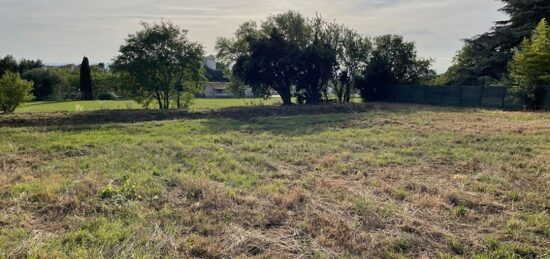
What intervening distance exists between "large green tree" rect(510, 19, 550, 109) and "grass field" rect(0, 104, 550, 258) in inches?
393

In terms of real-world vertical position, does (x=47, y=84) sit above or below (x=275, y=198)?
above

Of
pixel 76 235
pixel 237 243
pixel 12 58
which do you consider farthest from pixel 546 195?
pixel 12 58

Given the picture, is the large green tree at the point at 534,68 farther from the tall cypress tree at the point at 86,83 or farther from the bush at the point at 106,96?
the bush at the point at 106,96

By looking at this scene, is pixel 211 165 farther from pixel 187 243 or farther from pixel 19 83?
pixel 19 83

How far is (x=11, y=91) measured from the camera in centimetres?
1623

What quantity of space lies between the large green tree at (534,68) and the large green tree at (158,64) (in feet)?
50.3

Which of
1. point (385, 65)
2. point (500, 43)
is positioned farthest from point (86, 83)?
point (500, 43)

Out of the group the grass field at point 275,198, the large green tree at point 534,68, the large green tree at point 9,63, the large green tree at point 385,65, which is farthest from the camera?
A: the large green tree at point 9,63

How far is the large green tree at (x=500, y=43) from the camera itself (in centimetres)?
2136

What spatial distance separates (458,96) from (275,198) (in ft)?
63.0

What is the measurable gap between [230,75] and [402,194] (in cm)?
2179

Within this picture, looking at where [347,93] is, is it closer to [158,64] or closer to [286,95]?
[286,95]

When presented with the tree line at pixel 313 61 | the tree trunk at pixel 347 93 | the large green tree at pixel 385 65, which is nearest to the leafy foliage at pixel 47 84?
the tree line at pixel 313 61

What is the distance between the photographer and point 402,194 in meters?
4.31
